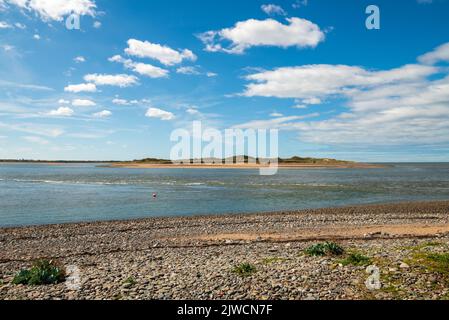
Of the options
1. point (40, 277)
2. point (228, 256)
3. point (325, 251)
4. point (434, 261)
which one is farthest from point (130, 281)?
point (434, 261)

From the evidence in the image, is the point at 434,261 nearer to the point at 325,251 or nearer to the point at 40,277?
the point at 325,251

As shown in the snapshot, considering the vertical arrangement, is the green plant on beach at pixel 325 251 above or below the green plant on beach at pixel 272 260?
above

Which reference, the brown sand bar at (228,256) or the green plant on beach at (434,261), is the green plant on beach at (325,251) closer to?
the brown sand bar at (228,256)

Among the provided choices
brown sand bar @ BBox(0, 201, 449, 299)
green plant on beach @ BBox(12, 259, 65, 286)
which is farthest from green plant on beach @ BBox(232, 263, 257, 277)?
green plant on beach @ BBox(12, 259, 65, 286)

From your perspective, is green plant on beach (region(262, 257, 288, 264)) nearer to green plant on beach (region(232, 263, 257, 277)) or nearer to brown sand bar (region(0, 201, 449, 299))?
brown sand bar (region(0, 201, 449, 299))

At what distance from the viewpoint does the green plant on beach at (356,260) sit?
1188 centimetres

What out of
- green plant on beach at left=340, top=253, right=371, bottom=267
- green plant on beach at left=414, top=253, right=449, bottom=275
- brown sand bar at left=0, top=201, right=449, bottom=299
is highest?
green plant on beach at left=414, top=253, right=449, bottom=275

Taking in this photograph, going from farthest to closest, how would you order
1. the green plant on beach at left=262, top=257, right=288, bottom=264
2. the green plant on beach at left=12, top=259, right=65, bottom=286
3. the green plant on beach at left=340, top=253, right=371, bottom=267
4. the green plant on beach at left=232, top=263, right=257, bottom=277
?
the green plant on beach at left=262, top=257, right=288, bottom=264 < the green plant on beach at left=340, top=253, right=371, bottom=267 < the green plant on beach at left=232, top=263, right=257, bottom=277 < the green plant on beach at left=12, top=259, right=65, bottom=286

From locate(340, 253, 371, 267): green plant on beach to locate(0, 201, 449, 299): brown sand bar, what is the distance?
0.20 meters

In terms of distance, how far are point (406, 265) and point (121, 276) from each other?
9.05 m

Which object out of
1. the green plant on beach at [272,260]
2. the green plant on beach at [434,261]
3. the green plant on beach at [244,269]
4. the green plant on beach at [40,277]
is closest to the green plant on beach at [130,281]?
the green plant on beach at [40,277]

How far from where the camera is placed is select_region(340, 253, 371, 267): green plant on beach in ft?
39.0

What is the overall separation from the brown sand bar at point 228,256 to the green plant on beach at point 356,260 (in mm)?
203
